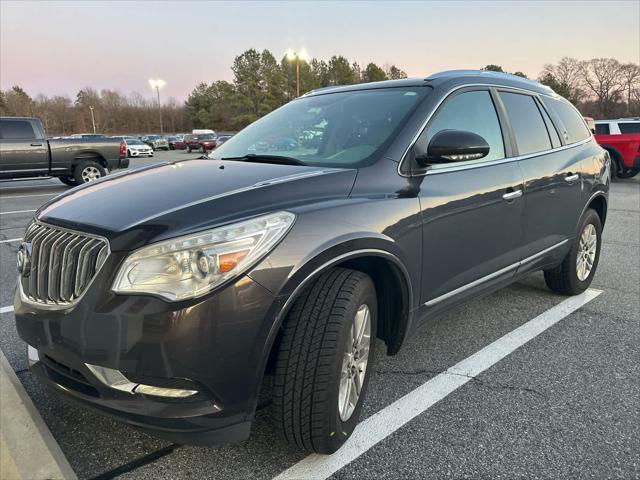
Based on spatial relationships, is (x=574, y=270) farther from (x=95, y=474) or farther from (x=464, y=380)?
(x=95, y=474)

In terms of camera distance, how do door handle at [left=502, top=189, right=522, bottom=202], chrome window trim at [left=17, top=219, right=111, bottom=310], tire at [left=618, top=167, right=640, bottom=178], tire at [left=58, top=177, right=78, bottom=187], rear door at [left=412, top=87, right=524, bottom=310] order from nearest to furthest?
chrome window trim at [left=17, top=219, right=111, bottom=310] < rear door at [left=412, top=87, right=524, bottom=310] < door handle at [left=502, top=189, right=522, bottom=202] < tire at [left=58, top=177, right=78, bottom=187] < tire at [left=618, top=167, right=640, bottom=178]

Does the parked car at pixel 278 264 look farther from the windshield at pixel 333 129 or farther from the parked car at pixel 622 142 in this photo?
the parked car at pixel 622 142

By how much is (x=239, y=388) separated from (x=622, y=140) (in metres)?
17.1

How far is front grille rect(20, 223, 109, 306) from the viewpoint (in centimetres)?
186

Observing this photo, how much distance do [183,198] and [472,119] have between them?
2.02m

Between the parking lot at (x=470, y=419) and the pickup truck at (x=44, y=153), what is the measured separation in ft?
33.8

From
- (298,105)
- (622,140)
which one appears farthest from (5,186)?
(622,140)

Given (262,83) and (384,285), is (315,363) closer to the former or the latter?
(384,285)

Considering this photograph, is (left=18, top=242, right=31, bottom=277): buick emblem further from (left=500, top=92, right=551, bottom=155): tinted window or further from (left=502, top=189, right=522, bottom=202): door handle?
(left=500, top=92, right=551, bottom=155): tinted window

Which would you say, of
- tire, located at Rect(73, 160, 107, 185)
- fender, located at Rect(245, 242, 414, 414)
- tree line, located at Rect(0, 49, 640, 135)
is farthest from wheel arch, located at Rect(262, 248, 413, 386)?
tree line, located at Rect(0, 49, 640, 135)

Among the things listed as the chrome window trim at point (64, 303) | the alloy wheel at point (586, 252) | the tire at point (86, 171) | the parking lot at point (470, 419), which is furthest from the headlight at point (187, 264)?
the tire at point (86, 171)

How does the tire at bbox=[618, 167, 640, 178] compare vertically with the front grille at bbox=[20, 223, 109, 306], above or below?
below

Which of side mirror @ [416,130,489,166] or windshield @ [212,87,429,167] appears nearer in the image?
side mirror @ [416,130,489,166]

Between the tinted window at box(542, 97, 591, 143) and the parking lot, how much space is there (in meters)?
1.54
